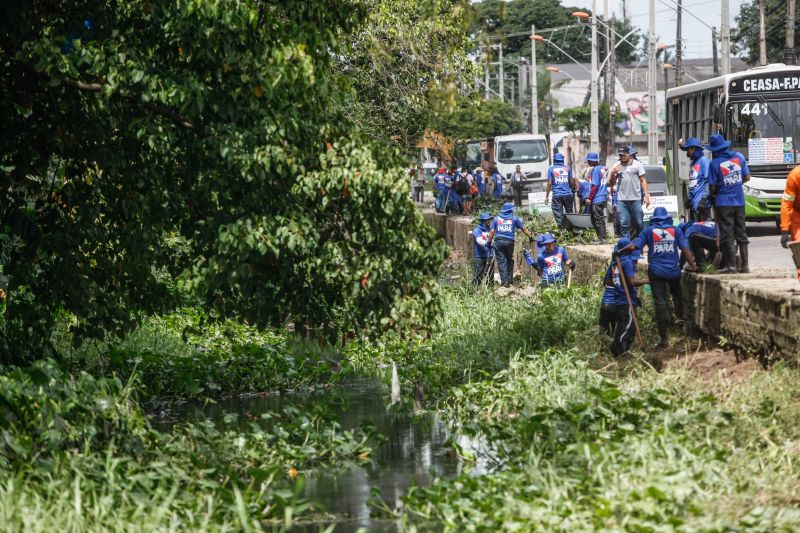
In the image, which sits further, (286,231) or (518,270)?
(518,270)

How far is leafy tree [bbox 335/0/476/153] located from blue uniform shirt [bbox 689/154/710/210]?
11.6 meters

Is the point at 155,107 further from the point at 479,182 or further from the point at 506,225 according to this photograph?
the point at 479,182

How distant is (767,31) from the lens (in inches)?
2231

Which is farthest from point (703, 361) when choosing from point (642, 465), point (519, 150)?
point (519, 150)

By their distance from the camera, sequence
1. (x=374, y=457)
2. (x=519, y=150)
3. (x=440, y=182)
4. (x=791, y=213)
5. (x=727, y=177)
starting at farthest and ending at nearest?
(x=519, y=150) < (x=440, y=182) < (x=727, y=177) < (x=791, y=213) < (x=374, y=457)

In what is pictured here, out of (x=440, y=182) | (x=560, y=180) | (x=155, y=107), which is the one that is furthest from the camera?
(x=440, y=182)

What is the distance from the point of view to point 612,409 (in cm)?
935

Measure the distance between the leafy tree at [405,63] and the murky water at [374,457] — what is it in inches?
459

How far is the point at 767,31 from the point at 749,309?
48.1m

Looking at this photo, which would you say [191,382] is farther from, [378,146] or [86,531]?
[86,531]

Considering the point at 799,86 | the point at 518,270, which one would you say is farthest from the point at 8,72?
the point at 799,86

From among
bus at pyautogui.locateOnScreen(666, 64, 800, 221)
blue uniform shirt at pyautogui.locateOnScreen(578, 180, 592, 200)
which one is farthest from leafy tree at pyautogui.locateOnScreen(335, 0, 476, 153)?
bus at pyautogui.locateOnScreen(666, 64, 800, 221)

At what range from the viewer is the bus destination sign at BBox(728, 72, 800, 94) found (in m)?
22.2

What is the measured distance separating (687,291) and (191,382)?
556cm
